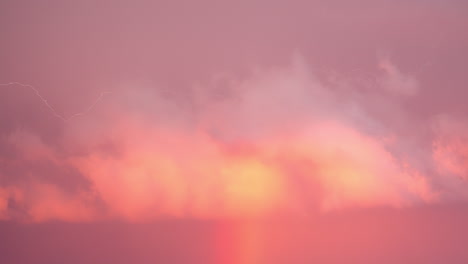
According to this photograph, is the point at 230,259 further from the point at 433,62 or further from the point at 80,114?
the point at 433,62

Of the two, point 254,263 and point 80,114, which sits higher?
point 80,114

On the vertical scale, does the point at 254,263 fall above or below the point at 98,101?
below

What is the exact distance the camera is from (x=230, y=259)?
46.3 ft

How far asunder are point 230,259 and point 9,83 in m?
6.97

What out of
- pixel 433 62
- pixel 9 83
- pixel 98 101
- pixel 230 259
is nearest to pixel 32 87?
pixel 9 83

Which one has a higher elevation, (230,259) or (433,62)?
(433,62)

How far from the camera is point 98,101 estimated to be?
13633 millimetres

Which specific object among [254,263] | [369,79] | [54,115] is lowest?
[254,263]

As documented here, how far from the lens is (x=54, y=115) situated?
44.7 ft

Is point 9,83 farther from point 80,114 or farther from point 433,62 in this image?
point 433,62

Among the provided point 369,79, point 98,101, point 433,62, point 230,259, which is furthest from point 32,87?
point 433,62

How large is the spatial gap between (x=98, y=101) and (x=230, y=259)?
5.10m

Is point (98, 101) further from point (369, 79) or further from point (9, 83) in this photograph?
point (369, 79)

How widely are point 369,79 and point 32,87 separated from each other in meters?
8.22
